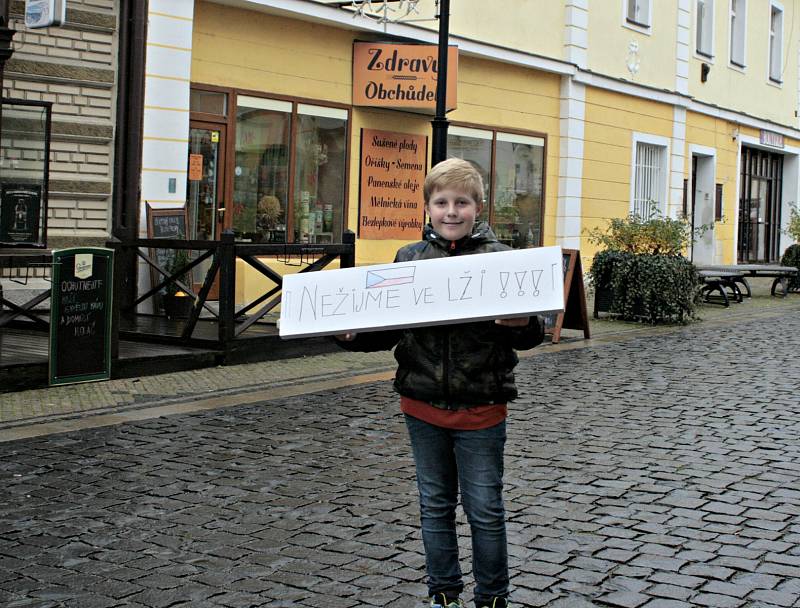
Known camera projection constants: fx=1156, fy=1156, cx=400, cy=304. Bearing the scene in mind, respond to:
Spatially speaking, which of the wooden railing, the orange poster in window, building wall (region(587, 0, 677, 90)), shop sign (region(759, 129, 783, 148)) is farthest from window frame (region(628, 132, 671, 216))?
the wooden railing

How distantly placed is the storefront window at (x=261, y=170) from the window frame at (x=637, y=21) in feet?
31.3

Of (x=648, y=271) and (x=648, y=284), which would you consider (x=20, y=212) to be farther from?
(x=648, y=284)

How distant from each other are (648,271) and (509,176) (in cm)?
522

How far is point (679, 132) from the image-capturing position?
2497cm

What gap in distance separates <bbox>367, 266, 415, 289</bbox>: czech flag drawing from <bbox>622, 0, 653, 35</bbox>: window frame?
1969 centimetres

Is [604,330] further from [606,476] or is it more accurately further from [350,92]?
[606,476]

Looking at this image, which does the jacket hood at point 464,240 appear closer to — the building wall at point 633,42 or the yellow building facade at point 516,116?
the yellow building facade at point 516,116

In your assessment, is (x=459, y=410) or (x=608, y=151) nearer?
(x=459, y=410)

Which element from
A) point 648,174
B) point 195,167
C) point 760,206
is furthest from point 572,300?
point 760,206

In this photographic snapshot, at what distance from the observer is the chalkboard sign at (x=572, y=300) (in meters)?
13.0

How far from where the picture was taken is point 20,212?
39.6 feet

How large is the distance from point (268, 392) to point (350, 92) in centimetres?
803

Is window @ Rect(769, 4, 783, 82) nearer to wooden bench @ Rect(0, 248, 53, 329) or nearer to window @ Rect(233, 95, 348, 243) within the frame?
window @ Rect(233, 95, 348, 243)

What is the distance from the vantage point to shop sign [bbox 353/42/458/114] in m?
16.2
